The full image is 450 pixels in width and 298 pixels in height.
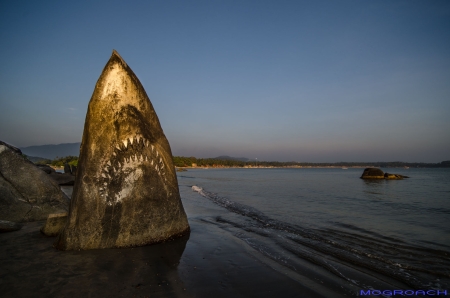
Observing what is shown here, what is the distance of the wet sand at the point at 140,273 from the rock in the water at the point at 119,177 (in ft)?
1.20

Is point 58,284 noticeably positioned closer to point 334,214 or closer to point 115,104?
point 115,104

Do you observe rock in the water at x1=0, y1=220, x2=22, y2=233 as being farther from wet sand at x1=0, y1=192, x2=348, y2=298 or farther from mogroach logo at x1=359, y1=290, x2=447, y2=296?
mogroach logo at x1=359, y1=290, x2=447, y2=296

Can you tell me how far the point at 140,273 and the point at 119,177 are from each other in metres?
2.17

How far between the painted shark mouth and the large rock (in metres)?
3.75

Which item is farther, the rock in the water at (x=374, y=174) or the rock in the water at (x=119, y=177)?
the rock in the water at (x=374, y=174)

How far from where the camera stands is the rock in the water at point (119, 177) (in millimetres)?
5254

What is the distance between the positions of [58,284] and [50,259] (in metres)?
1.18

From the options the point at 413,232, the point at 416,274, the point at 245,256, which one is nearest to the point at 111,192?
the point at 245,256

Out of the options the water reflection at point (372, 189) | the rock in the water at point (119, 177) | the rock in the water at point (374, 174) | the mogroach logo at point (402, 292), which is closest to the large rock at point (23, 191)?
the rock in the water at point (119, 177)

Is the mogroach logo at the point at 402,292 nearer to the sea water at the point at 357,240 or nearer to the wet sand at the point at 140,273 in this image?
the sea water at the point at 357,240

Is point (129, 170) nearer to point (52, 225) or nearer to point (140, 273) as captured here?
point (140, 273)

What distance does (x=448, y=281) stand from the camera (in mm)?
4844

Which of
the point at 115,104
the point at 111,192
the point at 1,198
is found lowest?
the point at 1,198

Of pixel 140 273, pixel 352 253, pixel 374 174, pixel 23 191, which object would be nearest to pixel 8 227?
pixel 23 191
